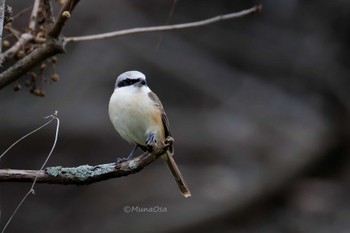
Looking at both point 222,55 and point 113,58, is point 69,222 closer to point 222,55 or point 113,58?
point 113,58

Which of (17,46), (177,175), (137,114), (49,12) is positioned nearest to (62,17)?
(49,12)

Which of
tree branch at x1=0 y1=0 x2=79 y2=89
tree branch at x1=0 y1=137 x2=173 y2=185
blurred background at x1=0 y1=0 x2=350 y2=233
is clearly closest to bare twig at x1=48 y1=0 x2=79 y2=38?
tree branch at x1=0 y1=0 x2=79 y2=89

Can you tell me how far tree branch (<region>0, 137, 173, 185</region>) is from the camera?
3.68 metres

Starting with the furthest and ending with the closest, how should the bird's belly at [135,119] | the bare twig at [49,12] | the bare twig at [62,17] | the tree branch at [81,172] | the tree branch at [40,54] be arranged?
the bird's belly at [135,119] < the bare twig at [49,12] < the tree branch at [40,54] < the bare twig at [62,17] < the tree branch at [81,172]

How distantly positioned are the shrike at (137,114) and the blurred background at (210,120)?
3.97 meters

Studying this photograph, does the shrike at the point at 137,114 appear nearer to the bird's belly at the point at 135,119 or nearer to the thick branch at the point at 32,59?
the bird's belly at the point at 135,119

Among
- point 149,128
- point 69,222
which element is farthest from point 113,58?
point 149,128

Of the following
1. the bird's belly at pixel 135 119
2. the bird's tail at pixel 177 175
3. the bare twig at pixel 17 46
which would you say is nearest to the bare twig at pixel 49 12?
the bare twig at pixel 17 46

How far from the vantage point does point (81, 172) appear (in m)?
3.77

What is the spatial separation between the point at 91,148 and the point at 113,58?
50.1 inches

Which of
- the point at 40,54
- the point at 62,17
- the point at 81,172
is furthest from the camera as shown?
the point at 40,54

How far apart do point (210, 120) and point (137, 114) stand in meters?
6.00

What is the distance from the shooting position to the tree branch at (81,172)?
368 cm

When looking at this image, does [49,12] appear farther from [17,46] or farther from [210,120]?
[210,120]
